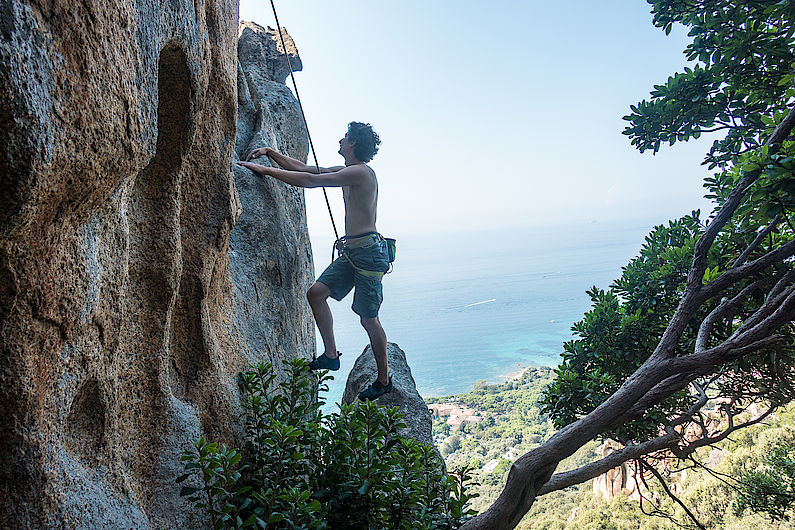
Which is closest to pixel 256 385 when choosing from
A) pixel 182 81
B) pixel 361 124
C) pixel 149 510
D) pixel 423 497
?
pixel 149 510

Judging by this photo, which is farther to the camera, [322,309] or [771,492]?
[771,492]

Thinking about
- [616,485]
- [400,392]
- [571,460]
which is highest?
[400,392]

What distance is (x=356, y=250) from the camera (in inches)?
181

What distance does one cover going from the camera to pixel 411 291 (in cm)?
5738

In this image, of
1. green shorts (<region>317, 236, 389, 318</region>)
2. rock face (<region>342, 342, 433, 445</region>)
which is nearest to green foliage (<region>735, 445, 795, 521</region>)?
rock face (<region>342, 342, 433, 445</region>)

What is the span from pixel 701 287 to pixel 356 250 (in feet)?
9.23

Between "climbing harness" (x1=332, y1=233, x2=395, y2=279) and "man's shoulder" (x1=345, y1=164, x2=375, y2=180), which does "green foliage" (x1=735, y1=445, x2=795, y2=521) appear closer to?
"climbing harness" (x1=332, y1=233, x2=395, y2=279)

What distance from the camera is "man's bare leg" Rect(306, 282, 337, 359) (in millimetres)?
4594

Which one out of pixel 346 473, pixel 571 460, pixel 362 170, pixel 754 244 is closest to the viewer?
pixel 346 473

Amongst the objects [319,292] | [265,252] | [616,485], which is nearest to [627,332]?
[319,292]

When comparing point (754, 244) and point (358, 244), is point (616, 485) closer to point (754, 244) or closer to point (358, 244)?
point (754, 244)

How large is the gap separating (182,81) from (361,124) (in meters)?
2.03

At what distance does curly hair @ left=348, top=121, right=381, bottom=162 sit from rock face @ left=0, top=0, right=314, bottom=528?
124cm

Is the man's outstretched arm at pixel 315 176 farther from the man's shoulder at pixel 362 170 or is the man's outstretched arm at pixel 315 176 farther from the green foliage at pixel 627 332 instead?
the green foliage at pixel 627 332
